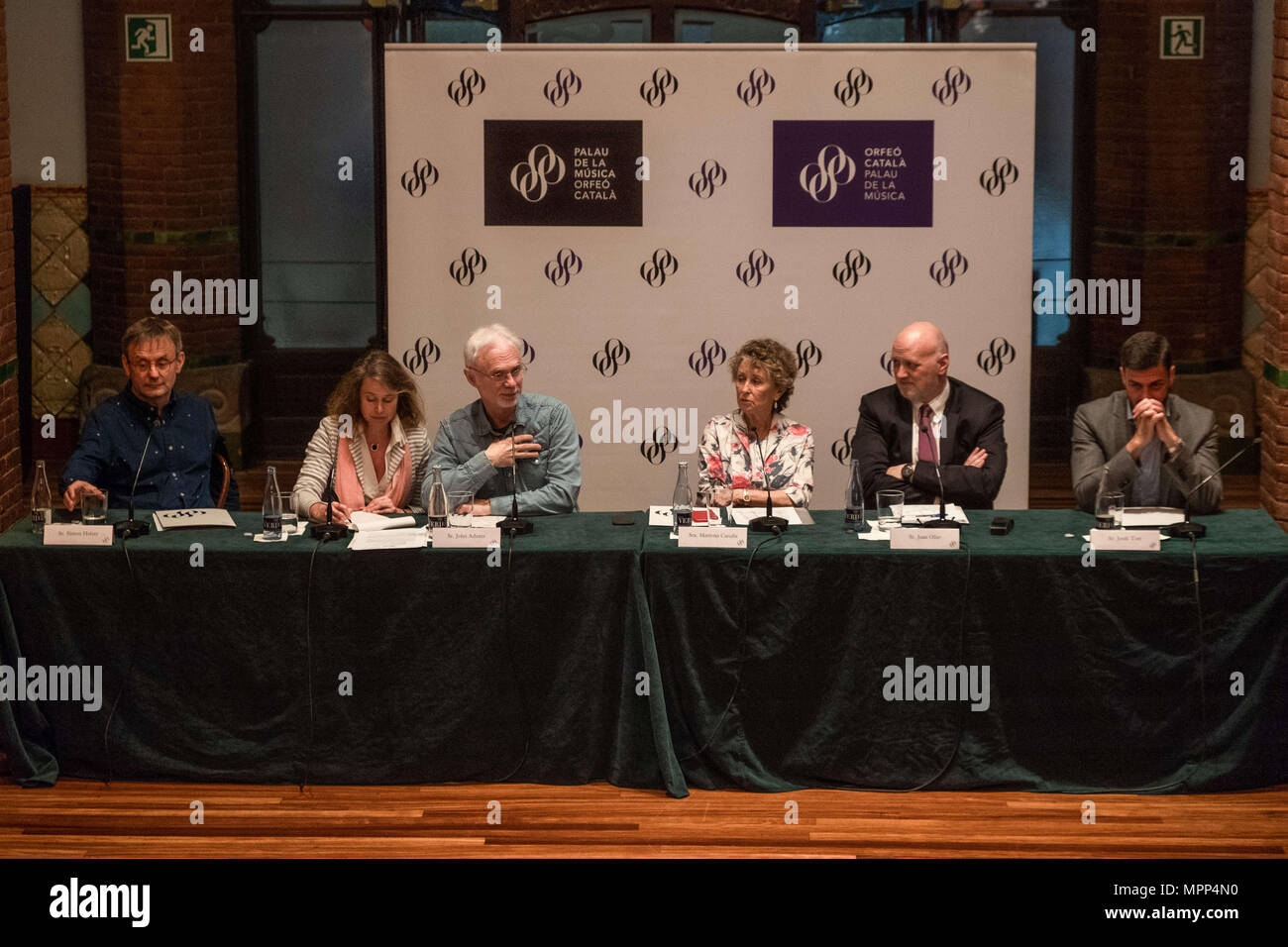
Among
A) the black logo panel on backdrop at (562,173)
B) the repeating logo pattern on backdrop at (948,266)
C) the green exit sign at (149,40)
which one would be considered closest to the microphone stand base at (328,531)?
the black logo panel on backdrop at (562,173)

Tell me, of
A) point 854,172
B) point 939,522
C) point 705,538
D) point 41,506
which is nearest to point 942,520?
point 939,522

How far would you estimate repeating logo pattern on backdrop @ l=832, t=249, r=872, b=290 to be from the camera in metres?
5.64

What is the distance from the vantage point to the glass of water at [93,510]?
4172mm

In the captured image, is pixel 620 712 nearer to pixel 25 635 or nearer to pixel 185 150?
pixel 25 635

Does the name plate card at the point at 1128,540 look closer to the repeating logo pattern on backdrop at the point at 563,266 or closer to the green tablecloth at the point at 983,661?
the green tablecloth at the point at 983,661

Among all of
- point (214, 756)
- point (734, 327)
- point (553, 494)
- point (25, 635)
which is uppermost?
point (734, 327)

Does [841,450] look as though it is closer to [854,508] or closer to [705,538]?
[854,508]

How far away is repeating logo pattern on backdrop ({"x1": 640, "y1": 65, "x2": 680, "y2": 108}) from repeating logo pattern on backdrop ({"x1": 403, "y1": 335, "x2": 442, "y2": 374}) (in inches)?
47.3

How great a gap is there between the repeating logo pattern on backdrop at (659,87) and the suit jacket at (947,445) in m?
1.50

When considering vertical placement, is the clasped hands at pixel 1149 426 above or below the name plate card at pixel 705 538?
above

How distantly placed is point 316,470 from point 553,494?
710mm

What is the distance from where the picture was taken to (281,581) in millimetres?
4051

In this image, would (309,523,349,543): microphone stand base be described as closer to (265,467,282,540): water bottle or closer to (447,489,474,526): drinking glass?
(265,467,282,540): water bottle

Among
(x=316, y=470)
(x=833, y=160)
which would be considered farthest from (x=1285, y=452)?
(x=316, y=470)
